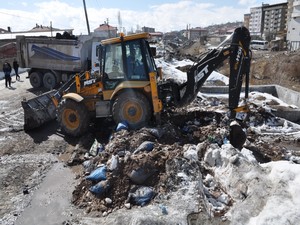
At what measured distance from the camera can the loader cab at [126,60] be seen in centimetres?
677

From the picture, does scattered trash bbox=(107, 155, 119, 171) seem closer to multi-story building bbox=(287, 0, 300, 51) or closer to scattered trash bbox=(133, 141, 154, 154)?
scattered trash bbox=(133, 141, 154, 154)

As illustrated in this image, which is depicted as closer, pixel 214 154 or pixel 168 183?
pixel 168 183

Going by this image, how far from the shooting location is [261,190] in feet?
13.8

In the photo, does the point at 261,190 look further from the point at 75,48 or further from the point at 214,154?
the point at 75,48

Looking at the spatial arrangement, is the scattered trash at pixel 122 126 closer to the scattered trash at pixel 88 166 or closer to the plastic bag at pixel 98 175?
the scattered trash at pixel 88 166

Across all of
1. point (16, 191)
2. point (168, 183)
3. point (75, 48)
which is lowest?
point (16, 191)

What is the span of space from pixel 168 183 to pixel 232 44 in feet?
11.9

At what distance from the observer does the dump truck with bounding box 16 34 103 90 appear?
14328 mm

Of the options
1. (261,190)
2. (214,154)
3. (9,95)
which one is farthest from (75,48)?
(261,190)

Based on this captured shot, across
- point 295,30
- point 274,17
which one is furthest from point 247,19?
point 295,30

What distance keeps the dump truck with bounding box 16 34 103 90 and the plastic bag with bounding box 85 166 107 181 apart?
965 cm

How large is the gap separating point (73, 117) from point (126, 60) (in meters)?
2.15

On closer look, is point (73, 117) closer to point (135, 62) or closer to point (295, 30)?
point (135, 62)

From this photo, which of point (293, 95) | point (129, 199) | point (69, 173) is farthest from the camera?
point (293, 95)
